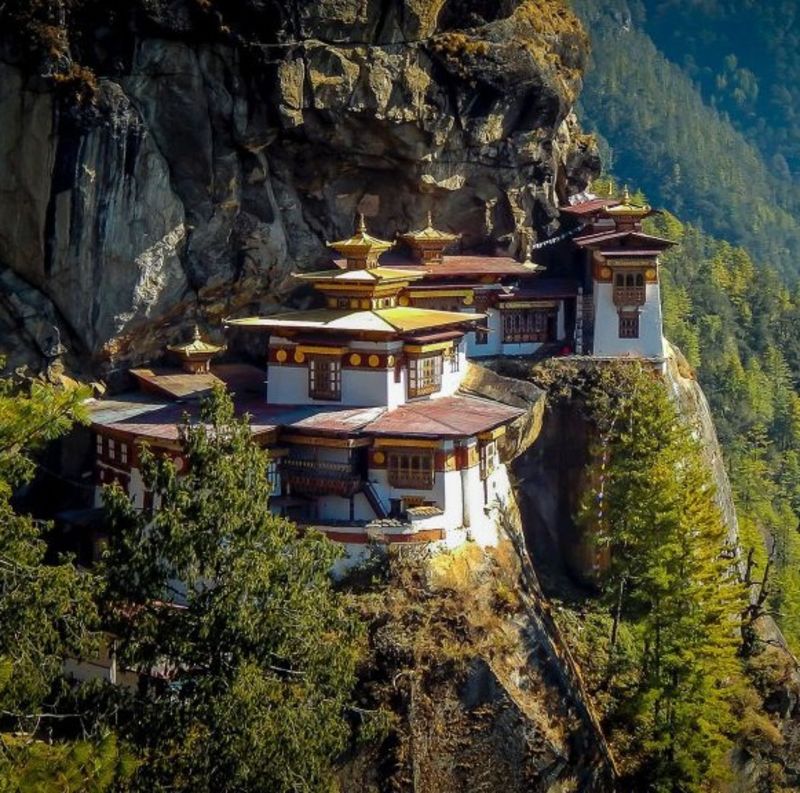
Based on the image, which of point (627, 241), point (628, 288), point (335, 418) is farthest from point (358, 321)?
point (627, 241)

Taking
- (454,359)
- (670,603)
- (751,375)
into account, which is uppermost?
(454,359)

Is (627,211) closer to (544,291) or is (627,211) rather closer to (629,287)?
(629,287)

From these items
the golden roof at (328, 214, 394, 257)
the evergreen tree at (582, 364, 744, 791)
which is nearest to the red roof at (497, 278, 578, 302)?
the golden roof at (328, 214, 394, 257)

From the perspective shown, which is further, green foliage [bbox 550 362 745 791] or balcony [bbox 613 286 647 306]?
balcony [bbox 613 286 647 306]

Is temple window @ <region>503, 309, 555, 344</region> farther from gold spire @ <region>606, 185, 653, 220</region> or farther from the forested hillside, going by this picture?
the forested hillside

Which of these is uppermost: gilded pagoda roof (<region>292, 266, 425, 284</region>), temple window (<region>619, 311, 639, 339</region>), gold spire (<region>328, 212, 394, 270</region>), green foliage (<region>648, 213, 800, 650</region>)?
gold spire (<region>328, 212, 394, 270</region>)

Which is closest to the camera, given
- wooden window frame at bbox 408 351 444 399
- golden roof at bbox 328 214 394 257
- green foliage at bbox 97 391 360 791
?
green foliage at bbox 97 391 360 791
